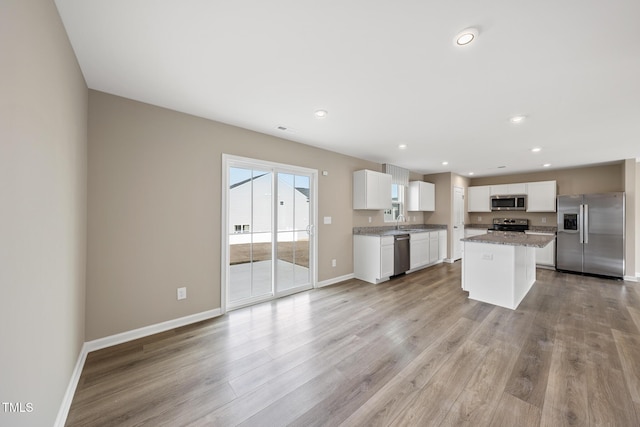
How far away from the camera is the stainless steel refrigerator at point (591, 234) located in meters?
4.70

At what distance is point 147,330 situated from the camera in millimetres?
2543

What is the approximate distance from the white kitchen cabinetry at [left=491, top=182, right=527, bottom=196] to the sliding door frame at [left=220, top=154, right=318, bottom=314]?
18.0ft

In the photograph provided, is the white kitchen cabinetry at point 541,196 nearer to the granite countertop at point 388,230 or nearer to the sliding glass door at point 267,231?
the granite countertop at point 388,230

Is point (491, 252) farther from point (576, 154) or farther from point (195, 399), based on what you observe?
point (195, 399)

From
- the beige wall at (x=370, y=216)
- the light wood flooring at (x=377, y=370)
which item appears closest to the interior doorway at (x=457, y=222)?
the beige wall at (x=370, y=216)

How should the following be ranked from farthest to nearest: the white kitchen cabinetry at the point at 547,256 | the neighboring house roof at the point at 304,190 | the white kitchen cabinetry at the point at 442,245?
the white kitchen cabinetry at the point at 442,245 → the white kitchen cabinetry at the point at 547,256 → the neighboring house roof at the point at 304,190

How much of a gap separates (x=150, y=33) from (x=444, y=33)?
191cm

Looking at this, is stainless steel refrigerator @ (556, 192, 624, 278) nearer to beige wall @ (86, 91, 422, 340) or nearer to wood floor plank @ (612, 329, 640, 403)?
wood floor plank @ (612, 329, 640, 403)

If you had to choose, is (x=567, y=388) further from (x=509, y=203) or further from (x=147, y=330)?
(x=509, y=203)

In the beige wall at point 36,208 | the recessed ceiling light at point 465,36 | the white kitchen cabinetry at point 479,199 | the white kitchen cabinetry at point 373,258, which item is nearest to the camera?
the beige wall at point 36,208

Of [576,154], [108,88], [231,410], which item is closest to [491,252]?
[576,154]

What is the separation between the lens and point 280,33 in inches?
62.1

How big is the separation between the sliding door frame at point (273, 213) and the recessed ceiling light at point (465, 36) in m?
2.56

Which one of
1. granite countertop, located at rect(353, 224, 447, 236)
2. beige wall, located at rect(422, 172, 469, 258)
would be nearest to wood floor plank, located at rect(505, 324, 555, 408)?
granite countertop, located at rect(353, 224, 447, 236)
